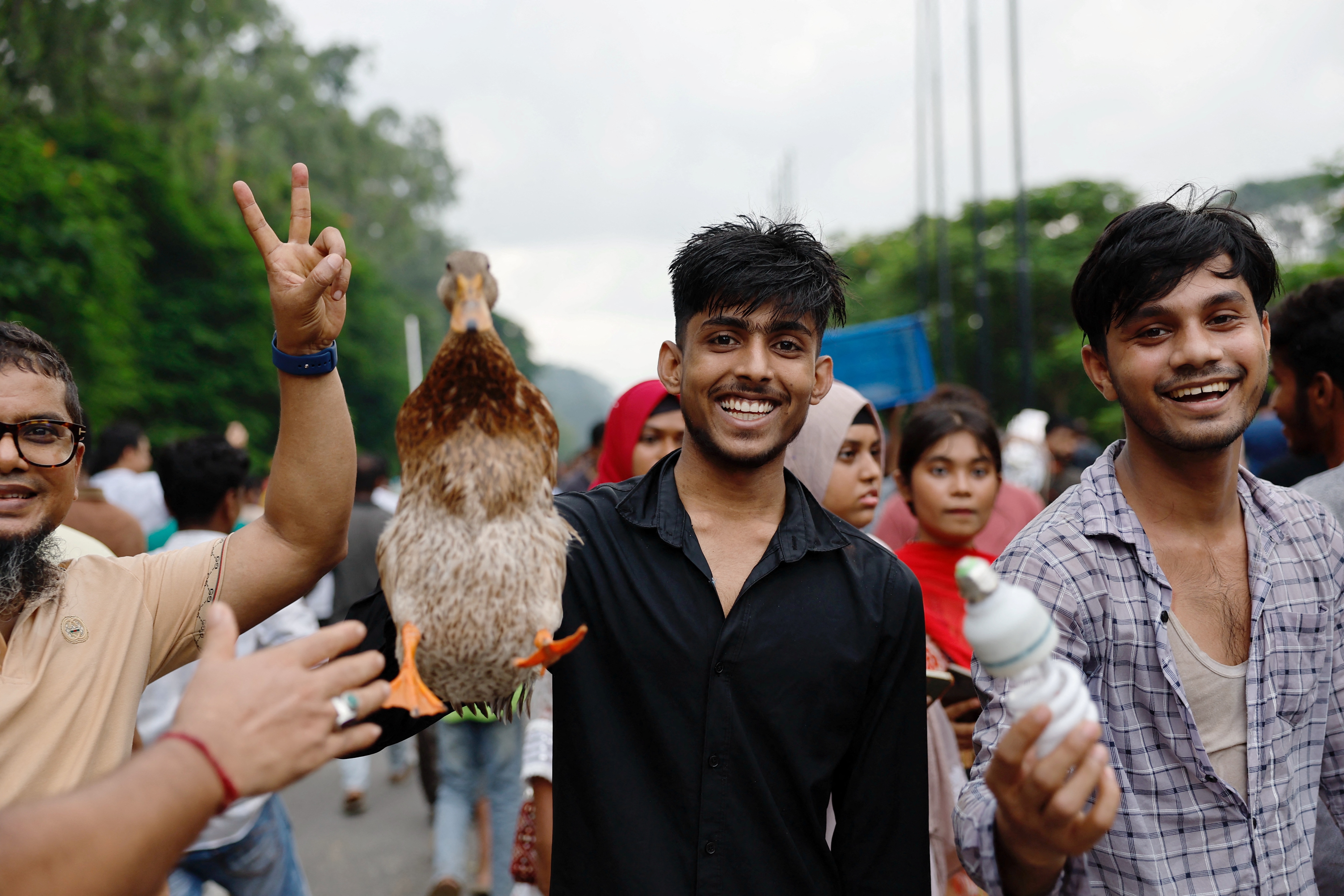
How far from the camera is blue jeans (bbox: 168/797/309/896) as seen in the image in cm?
342

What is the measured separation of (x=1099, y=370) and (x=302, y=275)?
6.66 feet

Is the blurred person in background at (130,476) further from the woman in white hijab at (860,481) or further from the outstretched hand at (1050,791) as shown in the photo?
the outstretched hand at (1050,791)

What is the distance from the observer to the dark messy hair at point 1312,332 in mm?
3176

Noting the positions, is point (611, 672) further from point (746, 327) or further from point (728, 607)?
point (746, 327)

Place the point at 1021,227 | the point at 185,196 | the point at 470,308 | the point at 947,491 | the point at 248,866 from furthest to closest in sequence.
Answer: the point at 185,196 → the point at 1021,227 → the point at 947,491 → the point at 248,866 → the point at 470,308

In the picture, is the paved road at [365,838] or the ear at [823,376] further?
the paved road at [365,838]

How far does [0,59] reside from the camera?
14.0 metres

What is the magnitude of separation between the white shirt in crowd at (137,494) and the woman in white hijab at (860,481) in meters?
5.72


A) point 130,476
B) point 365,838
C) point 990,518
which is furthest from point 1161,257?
→ point 130,476

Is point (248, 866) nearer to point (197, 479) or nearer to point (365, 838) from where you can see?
point (197, 479)

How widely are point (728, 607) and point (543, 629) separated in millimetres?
639

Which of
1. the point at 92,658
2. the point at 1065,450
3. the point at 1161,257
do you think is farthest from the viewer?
the point at 1065,450

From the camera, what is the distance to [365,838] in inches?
254

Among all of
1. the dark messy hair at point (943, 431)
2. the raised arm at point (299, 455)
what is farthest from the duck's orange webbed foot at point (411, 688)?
the dark messy hair at point (943, 431)
